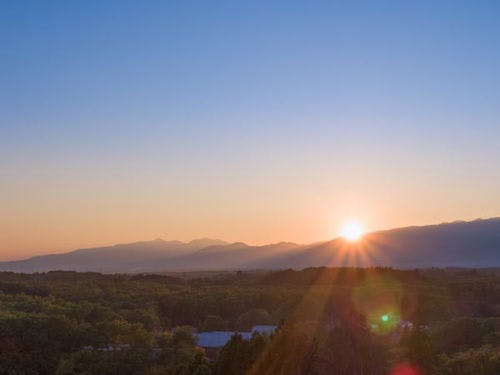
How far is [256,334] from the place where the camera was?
18484mm

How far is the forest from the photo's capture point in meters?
17.7

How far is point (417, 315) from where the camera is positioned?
36.8 m

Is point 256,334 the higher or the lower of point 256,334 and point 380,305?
the higher

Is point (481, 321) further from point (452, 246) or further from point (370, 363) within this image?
point (452, 246)

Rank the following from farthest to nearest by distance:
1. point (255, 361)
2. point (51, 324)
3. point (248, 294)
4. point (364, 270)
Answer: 1. point (364, 270)
2. point (248, 294)
3. point (51, 324)
4. point (255, 361)

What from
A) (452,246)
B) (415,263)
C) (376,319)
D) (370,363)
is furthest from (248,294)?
(452,246)

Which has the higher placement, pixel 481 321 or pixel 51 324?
pixel 51 324

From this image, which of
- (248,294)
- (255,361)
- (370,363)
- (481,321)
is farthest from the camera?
(248,294)

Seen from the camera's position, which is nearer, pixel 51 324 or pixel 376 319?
pixel 51 324

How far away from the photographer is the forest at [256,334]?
1773cm

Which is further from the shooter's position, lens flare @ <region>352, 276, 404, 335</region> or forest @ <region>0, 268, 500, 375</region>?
lens flare @ <region>352, 276, 404, 335</region>

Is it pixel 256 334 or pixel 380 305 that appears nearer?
pixel 256 334

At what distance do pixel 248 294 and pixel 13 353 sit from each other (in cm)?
2143

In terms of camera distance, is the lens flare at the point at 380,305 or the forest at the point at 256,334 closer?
the forest at the point at 256,334
